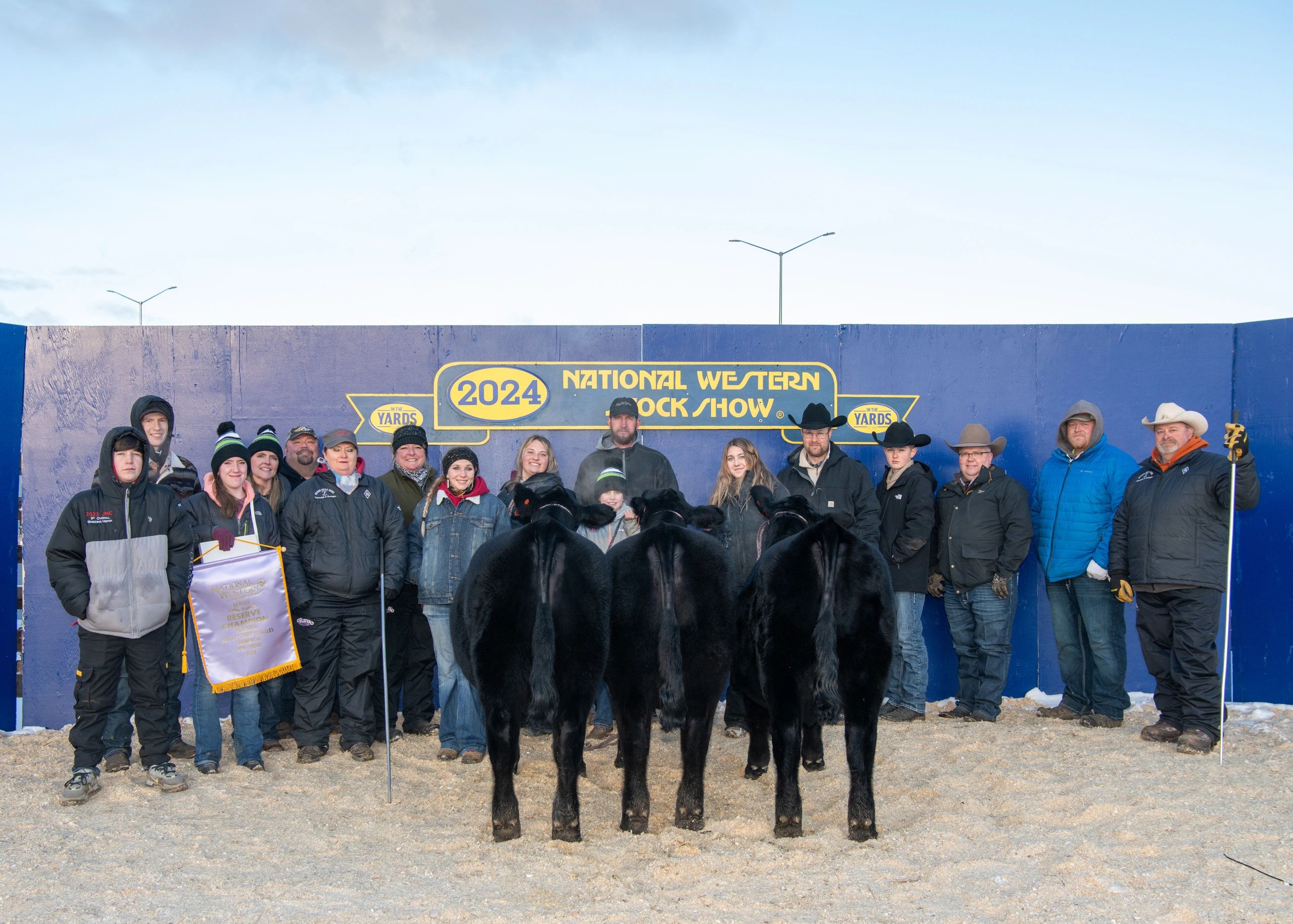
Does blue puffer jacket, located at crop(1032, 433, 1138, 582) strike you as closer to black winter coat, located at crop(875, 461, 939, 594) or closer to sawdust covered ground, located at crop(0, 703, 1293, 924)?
black winter coat, located at crop(875, 461, 939, 594)

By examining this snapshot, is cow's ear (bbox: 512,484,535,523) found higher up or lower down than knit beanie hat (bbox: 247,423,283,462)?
lower down

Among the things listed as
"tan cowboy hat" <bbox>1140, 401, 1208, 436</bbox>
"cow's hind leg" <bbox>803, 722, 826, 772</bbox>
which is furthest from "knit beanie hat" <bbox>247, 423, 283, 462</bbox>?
"tan cowboy hat" <bbox>1140, 401, 1208, 436</bbox>

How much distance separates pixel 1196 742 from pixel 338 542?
515 cm

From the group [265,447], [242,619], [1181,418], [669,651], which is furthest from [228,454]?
[1181,418]

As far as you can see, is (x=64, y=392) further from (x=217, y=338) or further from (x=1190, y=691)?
(x=1190, y=691)

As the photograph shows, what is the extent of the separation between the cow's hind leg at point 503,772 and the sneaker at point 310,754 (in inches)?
72.4

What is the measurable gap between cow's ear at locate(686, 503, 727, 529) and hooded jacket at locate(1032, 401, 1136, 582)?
112 inches

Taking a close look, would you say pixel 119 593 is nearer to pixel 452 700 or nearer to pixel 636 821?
pixel 452 700

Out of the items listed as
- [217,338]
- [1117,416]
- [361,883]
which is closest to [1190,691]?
[1117,416]

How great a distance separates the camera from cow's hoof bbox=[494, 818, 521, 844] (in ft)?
13.4

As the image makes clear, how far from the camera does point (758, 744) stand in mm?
A: 5023

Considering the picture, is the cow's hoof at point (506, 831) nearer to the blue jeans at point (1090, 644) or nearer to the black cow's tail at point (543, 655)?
the black cow's tail at point (543, 655)

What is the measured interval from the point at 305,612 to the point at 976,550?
4.36 m

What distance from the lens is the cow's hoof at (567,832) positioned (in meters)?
4.02
